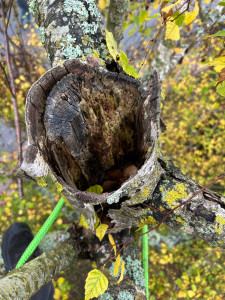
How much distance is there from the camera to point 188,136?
4.00 meters

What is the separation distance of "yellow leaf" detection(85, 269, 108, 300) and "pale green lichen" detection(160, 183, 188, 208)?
1.46 ft

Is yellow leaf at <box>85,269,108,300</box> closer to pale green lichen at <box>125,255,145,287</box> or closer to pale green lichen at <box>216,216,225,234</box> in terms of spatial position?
pale green lichen at <box>125,255,145,287</box>

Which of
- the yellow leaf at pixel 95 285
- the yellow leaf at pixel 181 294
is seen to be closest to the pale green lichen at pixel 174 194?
the yellow leaf at pixel 95 285

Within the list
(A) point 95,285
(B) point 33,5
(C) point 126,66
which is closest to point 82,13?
(B) point 33,5

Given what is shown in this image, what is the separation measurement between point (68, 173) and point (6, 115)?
367cm

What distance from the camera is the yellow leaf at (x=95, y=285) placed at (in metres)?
0.90

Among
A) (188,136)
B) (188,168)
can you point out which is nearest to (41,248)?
(188,168)

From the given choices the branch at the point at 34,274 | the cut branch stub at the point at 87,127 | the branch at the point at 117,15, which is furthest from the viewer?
the branch at the point at 117,15

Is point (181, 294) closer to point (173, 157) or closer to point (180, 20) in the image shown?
point (173, 157)

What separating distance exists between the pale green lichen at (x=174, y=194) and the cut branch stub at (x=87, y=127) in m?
0.07

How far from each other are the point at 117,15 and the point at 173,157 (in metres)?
2.74

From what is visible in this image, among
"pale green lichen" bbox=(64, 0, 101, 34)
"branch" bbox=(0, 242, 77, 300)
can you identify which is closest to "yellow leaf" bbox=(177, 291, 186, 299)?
"branch" bbox=(0, 242, 77, 300)

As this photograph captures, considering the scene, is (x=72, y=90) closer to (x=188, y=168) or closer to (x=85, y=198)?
(x=85, y=198)

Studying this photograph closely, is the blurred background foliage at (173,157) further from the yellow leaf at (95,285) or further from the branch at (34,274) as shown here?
the yellow leaf at (95,285)
